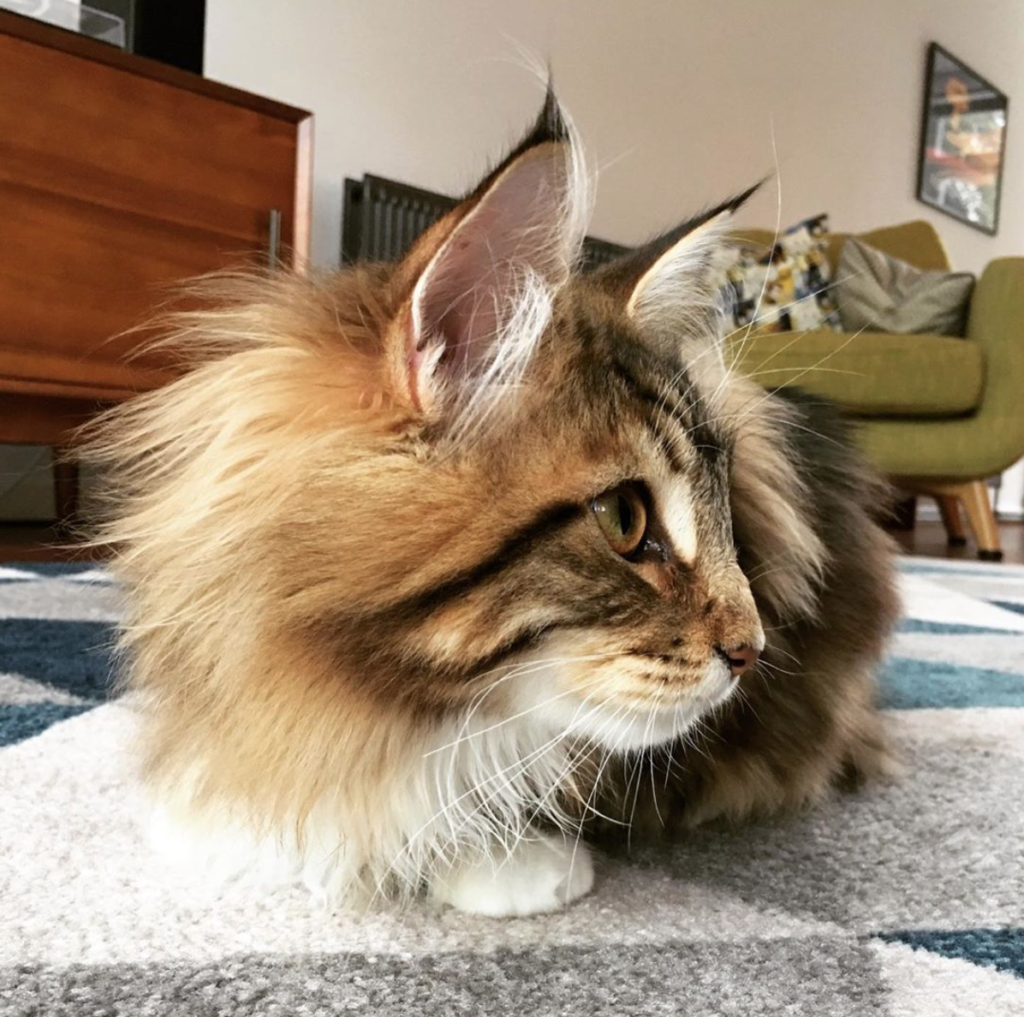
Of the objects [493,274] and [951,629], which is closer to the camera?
[493,274]

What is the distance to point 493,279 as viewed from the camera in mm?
618

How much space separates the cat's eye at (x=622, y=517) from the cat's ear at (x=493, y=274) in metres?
0.10

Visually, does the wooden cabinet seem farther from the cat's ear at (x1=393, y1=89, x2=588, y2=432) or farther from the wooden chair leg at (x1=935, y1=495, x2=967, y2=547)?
the wooden chair leg at (x1=935, y1=495, x2=967, y2=547)

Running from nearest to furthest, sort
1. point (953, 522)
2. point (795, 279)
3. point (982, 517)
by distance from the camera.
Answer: point (982, 517) → point (795, 279) → point (953, 522)

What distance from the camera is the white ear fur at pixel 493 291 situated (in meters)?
0.57

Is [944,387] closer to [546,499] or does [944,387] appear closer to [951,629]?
[951,629]

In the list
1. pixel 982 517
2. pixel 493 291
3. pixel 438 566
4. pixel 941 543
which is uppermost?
pixel 493 291

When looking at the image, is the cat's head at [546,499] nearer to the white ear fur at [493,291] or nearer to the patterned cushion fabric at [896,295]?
the white ear fur at [493,291]

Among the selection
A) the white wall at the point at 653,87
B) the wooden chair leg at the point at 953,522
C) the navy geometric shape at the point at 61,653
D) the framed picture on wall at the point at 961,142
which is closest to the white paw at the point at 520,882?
the navy geometric shape at the point at 61,653

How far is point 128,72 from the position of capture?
1.98 m

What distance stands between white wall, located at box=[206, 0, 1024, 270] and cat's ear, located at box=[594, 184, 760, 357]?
1072 millimetres

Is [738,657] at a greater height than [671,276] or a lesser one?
lesser

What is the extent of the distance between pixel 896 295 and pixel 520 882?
3.36 meters

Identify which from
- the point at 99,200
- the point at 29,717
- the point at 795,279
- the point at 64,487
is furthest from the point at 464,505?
the point at 795,279
